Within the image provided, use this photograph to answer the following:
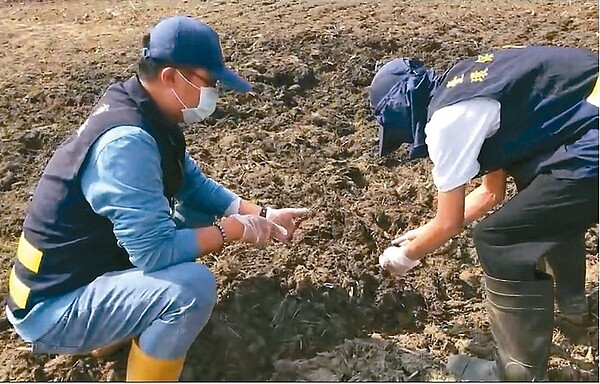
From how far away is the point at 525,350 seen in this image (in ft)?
7.78

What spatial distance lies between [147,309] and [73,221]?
33 centimetres

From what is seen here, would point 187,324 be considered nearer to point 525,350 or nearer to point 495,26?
point 525,350

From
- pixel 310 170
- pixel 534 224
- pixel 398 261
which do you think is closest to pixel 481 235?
pixel 534 224

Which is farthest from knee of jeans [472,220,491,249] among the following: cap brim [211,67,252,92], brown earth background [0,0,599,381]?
cap brim [211,67,252,92]

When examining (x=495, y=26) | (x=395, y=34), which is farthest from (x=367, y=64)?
(x=495, y=26)

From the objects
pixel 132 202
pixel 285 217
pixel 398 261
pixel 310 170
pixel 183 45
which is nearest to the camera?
pixel 132 202

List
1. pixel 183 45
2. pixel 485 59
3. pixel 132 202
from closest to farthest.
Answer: pixel 132 202 → pixel 183 45 → pixel 485 59

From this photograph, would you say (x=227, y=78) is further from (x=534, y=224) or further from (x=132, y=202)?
(x=534, y=224)

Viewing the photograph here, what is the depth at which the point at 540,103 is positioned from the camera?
2225 millimetres

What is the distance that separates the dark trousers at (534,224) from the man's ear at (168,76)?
3.35 feet

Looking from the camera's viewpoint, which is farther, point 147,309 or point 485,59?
point 485,59

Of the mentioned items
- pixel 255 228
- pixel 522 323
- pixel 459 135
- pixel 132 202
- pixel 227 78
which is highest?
pixel 227 78

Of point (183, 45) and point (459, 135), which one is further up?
point (183, 45)

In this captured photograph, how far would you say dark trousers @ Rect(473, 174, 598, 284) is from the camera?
2.24m
